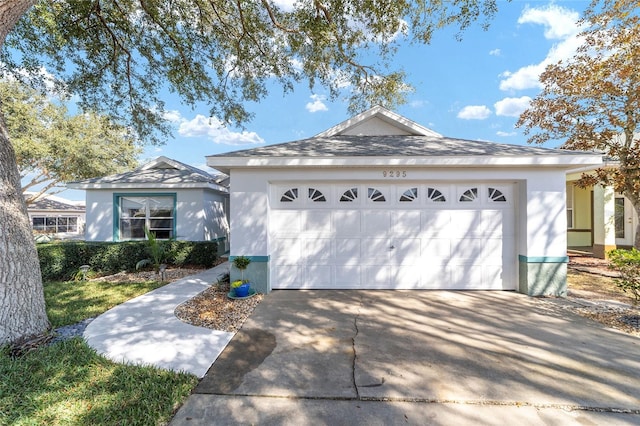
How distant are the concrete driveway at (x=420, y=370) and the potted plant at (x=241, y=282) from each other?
768 mm

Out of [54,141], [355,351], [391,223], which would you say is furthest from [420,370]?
[54,141]

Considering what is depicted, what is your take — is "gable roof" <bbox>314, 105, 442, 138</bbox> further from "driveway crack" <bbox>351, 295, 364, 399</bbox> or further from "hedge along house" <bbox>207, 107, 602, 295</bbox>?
"driveway crack" <bbox>351, 295, 364, 399</bbox>

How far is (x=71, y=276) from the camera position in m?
8.37

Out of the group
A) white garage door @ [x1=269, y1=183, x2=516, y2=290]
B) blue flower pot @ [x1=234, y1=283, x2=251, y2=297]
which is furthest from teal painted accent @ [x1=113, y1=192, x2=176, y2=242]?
blue flower pot @ [x1=234, y1=283, x2=251, y2=297]

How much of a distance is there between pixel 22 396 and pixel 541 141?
46.5ft

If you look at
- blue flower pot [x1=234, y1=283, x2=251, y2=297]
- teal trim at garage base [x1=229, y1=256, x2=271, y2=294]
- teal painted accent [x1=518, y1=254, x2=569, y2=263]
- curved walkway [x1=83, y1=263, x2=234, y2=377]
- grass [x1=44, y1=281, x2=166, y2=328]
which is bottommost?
curved walkway [x1=83, y1=263, x2=234, y2=377]

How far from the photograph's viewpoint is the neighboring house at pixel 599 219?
35.2 ft

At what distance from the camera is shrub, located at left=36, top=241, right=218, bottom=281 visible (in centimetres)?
824

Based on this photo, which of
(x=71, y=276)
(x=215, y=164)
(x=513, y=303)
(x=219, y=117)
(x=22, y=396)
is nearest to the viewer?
→ (x=22, y=396)

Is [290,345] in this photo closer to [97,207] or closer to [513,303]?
[513,303]

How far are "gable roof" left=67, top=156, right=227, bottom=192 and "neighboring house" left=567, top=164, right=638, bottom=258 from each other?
43.6 ft

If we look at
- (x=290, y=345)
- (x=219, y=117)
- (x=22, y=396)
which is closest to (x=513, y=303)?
(x=290, y=345)

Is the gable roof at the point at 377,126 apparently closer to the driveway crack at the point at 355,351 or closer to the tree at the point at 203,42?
the tree at the point at 203,42

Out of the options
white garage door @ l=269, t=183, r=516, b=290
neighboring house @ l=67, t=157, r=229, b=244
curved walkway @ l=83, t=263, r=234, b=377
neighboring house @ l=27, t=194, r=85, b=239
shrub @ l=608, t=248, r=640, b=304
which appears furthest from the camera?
neighboring house @ l=27, t=194, r=85, b=239
